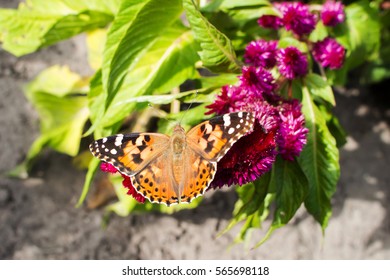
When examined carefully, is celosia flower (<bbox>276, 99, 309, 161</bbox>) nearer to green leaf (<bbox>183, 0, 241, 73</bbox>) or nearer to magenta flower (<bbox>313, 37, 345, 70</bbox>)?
green leaf (<bbox>183, 0, 241, 73</bbox>)

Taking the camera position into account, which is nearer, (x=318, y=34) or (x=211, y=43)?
(x=211, y=43)

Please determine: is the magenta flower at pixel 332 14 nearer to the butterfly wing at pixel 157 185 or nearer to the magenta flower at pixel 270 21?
the magenta flower at pixel 270 21

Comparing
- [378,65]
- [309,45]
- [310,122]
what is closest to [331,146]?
[310,122]

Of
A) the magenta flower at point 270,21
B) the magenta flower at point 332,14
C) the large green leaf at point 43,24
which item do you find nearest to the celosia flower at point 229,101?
the magenta flower at point 270,21

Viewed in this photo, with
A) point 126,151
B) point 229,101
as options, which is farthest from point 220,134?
point 126,151

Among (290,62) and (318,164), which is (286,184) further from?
(290,62)
